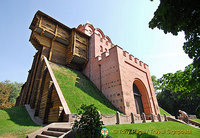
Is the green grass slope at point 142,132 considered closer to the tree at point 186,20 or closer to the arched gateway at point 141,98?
the tree at point 186,20

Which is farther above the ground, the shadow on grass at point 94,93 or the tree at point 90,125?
the shadow on grass at point 94,93

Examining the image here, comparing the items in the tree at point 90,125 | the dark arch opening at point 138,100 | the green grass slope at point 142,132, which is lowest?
the green grass slope at point 142,132

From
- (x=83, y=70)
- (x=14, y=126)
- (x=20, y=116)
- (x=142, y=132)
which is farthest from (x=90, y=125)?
(x=83, y=70)

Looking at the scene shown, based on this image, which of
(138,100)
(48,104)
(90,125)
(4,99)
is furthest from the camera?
(4,99)

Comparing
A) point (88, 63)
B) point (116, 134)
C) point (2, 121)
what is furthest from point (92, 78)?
point (116, 134)

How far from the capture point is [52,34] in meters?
16.0

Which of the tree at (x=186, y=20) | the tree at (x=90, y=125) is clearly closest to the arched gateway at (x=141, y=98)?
the tree at (x=90, y=125)

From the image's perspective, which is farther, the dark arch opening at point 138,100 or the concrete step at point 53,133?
the dark arch opening at point 138,100

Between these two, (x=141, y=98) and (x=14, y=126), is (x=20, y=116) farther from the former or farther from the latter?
(x=141, y=98)

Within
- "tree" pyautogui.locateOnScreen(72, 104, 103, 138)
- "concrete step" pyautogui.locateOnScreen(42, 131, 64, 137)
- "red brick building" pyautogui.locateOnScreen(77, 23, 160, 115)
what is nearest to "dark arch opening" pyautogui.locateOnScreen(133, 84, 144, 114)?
"red brick building" pyautogui.locateOnScreen(77, 23, 160, 115)

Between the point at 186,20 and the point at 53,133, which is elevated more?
the point at 186,20

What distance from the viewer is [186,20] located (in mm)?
2730

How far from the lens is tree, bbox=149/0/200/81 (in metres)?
2.59

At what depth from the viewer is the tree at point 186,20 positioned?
102 inches
